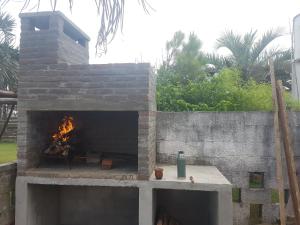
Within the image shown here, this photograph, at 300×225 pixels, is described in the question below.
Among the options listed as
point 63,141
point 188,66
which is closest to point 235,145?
point 63,141

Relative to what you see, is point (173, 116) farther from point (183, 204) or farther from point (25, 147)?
point (25, 147)

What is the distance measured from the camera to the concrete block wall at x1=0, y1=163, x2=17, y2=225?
4688 millimetres

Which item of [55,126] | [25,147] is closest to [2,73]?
[55,126]

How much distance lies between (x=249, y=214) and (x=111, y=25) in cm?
592

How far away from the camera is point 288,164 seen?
542cm

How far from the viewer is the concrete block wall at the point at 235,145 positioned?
5926mm

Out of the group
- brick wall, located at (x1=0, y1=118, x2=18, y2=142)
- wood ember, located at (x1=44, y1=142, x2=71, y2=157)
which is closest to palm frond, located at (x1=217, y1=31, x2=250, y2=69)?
wood ember, located at (x1=44, y1=142, x2=71, y2=157)

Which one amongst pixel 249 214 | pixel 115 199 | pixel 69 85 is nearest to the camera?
pixel 69 85

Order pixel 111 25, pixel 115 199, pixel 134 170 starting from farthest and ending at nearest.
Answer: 1. pixel 115 199
2. pixel 134 170
3. pixel 111 25

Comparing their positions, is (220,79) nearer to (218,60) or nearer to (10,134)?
(218,60)

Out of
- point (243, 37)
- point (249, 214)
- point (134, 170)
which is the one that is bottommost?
point (249, 214)

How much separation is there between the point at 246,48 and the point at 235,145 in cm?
670

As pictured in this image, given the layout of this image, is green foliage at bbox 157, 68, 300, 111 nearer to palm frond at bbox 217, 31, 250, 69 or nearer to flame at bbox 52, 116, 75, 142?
flame at bbox 52, 116, 75, 142

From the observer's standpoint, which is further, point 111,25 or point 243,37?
point 243,37
